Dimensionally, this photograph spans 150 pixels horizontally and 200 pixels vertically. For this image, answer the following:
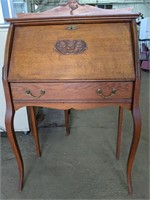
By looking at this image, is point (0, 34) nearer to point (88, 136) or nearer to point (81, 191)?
point (88, 136)

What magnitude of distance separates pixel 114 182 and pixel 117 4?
8.33 m

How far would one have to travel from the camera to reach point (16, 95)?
1.12 meters

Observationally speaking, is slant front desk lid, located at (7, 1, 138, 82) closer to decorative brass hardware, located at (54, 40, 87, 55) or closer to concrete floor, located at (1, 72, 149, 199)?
decorative brass hardware, located at (54, 40, 87, 55)

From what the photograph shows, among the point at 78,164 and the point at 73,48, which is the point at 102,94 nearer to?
the point at 73,48

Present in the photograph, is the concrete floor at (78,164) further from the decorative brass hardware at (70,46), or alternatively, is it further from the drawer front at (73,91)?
the decorative brass hardware at (70,46)

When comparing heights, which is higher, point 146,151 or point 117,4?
point 117,4

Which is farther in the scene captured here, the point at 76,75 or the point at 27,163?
the point at 27,163

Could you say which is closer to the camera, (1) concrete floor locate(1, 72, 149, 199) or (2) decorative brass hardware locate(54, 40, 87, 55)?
(2) decorative brass hardware locate(54, 40, 87, 55)

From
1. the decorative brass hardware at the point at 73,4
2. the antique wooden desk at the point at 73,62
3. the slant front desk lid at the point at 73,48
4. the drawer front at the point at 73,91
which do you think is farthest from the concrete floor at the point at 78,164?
the decorative brass hardware at the point at 73,4

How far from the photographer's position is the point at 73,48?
1.08m

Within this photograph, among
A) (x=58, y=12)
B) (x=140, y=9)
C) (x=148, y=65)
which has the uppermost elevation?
(x=58, y=12)

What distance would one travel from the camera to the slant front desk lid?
104cm

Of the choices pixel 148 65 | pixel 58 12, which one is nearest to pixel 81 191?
pixel 58 12

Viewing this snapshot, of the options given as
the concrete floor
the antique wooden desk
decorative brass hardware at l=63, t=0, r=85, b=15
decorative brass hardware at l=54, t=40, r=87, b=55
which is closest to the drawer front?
the antique wooden desk
